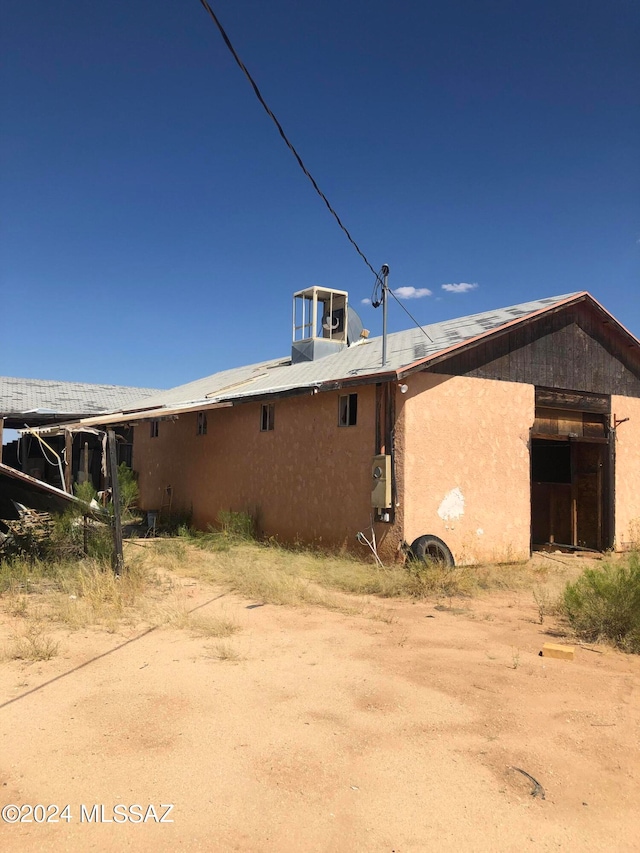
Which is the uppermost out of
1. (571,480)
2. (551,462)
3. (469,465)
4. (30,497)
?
(551,462)

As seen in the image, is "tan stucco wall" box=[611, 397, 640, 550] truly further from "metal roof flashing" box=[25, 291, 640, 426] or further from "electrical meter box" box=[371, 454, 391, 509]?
"electrical meter box" box=[371, 454, 391, 509]

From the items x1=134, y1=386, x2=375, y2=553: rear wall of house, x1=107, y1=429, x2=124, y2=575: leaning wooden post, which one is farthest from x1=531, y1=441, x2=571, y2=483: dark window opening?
x1=107, y1=429, x2=124, y2=575: leaning wooden post

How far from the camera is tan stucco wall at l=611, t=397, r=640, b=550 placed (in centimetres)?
1469

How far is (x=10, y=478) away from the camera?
9352mm

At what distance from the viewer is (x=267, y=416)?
48.9 feet

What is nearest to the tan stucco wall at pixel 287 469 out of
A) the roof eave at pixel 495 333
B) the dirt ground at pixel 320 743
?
the roof eave at pixel 495 333

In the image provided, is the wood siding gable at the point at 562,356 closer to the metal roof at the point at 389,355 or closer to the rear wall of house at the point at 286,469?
the metal roof at the point at 389,355

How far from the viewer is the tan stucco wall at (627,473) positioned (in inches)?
578

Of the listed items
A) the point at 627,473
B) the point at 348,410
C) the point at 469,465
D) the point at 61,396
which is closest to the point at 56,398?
the point at 61,396

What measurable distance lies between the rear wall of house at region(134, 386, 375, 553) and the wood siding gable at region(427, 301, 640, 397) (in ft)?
7.14

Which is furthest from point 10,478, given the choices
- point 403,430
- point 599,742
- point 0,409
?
point 0,409

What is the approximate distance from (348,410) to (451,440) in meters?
2.02

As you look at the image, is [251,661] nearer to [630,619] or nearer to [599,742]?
[599,742]

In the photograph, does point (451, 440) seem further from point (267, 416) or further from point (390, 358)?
point (267, 416)
